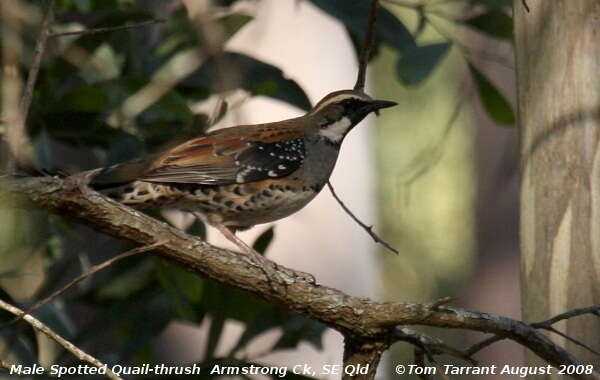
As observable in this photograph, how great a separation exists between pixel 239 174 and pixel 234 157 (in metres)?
0.12

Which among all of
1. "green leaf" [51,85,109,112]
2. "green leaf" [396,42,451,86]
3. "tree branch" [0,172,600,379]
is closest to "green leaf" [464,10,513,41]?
"green leaf" [396,42,451,86]

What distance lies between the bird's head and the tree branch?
193cm

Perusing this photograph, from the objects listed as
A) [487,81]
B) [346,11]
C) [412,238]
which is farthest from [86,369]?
[412,238]

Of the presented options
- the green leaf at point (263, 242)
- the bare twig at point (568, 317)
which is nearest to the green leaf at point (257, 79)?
the green leaf at point (263, 242)

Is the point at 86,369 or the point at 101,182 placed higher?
the point at 101,182

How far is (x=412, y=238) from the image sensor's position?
14.2 m

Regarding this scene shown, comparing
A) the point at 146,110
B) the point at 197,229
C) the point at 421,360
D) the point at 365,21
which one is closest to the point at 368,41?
the point at 365,21

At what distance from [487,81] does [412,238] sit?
903 cm

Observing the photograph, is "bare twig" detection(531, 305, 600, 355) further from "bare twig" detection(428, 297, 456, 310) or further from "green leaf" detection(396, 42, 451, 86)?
"green leaf" detection(396, 42, 451, 86)

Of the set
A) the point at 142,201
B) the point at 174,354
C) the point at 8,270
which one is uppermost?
the point at 142,201

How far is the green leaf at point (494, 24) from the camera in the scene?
5367 mm

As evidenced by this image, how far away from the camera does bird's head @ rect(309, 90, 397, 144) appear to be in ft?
17.6

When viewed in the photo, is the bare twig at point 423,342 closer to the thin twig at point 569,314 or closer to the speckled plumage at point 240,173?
the thin twig at point 569,314

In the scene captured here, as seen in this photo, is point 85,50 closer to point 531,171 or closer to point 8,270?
point 8,270
